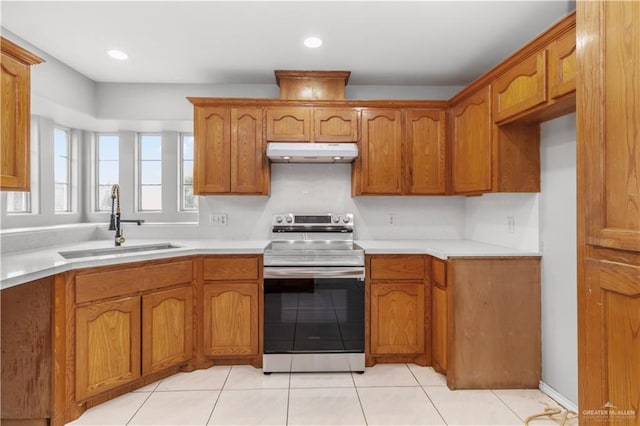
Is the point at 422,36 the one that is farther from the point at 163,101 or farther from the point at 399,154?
the point at 163,101

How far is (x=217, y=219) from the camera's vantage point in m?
3.22

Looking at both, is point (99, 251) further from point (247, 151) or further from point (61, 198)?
point (247, 151)

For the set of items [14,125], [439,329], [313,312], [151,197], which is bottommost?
[439,329]

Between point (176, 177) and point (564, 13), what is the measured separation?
127 inches

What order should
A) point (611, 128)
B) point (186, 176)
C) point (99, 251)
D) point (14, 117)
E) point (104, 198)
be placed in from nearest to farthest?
point (611, 128) < point (14, 117) < point (99, 251) < point (104, 198) < point (186, 176)

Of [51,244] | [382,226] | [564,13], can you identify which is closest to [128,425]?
[51,244]

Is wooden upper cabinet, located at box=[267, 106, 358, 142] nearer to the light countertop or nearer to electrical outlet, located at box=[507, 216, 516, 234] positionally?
the light countertop

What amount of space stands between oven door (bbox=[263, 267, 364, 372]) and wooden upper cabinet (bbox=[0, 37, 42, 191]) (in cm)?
149

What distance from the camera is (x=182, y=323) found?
2.51m

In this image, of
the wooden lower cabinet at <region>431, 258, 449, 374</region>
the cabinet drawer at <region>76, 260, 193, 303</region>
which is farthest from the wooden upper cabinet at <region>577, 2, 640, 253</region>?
the cabinet drawer at <region>76, 260, 193, 303</region>

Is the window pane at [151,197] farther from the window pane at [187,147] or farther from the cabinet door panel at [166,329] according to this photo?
the cabinet door panel at [166,329]

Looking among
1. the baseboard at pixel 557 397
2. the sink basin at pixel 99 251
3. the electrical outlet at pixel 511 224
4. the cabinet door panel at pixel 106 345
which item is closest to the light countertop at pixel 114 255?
the sink basin at pixel 99 251

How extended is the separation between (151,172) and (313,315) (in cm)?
215

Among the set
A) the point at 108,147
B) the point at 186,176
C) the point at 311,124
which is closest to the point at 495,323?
the point at 311,124
